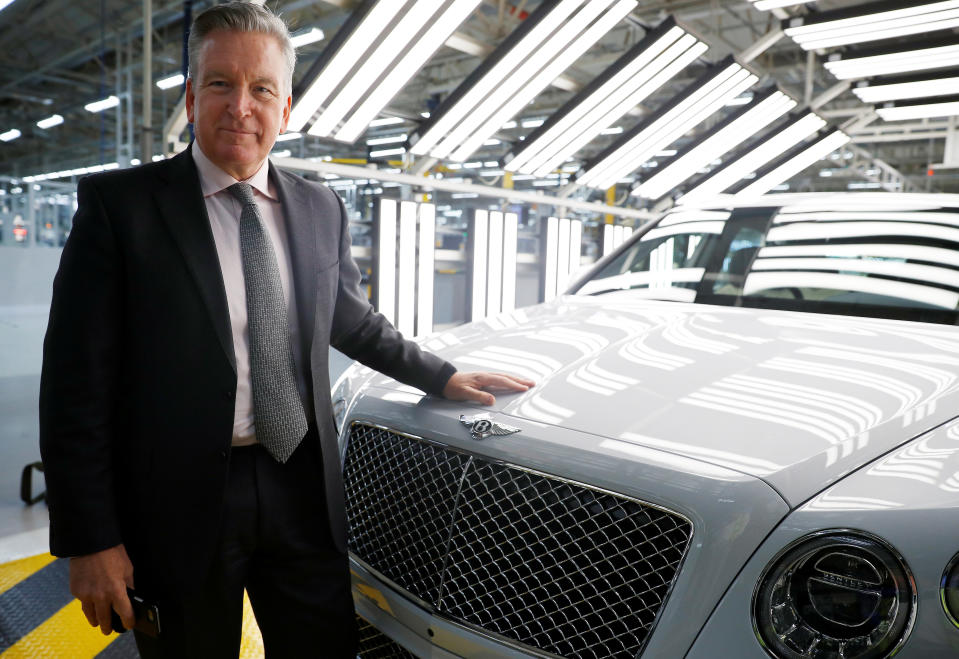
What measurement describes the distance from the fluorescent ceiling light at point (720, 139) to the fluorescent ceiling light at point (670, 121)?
1.13ft

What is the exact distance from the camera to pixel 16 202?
476cm

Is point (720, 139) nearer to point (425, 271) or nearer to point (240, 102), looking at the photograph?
point (425, 271)

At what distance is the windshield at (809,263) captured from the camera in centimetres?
186

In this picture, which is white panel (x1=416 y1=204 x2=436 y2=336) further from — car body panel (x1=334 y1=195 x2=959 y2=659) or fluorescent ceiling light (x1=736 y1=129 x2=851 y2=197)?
fluorescent ceiling light (x1=736 y1=129 x2=851 y2=197)

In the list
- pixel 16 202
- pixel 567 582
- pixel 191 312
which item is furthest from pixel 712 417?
pixel 16 202

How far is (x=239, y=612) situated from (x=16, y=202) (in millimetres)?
4594

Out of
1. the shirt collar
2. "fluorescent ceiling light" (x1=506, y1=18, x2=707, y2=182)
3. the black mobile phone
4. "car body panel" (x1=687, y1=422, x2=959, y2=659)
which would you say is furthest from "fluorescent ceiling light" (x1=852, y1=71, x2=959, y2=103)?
the black mobile phone

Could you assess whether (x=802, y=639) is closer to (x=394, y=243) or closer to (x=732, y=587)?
(x=732, y=587)

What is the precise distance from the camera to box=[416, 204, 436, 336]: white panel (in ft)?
19.8

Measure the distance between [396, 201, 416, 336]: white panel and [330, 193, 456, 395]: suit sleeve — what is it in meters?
4.29

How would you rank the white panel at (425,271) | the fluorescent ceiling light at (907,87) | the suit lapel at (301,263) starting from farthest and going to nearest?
the white panel at (425,271)
the fluorescent ceiling light at (907,87)
the suit lapel at (301,263)

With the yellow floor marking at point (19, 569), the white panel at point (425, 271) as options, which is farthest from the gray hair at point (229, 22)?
the white panel at point (425, 271)

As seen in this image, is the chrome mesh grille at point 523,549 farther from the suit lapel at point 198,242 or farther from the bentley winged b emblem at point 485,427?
the suit lapel at point 198,242

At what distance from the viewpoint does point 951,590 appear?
2.90ft
